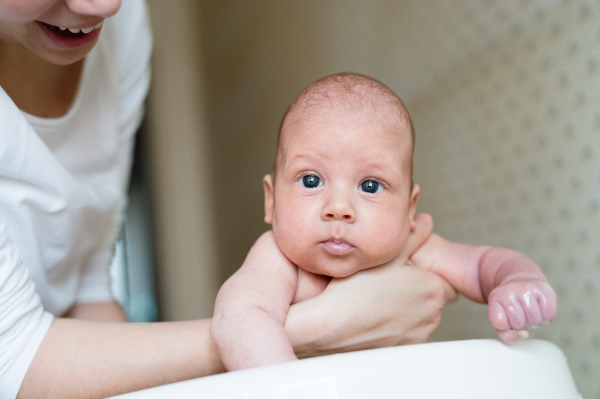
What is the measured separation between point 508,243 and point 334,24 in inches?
41.8

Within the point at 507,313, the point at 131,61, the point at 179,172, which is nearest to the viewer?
the point at 507,313

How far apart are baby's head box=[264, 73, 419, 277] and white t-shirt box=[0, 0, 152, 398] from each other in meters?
0.41

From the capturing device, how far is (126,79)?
46.1 inches

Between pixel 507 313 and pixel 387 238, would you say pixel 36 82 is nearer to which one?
pixel 387 238

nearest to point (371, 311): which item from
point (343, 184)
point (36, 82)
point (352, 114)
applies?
point (343, 184)

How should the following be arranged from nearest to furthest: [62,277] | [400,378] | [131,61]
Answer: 1. [400,378]
2. [62,277]
3. [131,61]

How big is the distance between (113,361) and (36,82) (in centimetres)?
56

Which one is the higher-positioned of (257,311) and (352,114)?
(352,114)

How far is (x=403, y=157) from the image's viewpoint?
0.75 metres

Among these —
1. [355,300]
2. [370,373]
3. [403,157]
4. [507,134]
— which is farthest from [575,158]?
[370,373]

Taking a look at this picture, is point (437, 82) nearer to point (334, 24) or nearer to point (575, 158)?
point (575, 158)

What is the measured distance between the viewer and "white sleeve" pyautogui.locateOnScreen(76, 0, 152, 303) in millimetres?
1107

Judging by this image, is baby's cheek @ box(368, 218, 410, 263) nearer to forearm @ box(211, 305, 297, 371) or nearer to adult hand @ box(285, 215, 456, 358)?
adult hand @ box(285, 215, 456, 358)

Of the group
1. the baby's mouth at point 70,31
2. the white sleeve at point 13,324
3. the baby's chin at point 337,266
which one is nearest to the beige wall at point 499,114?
the baby's chin at point 337,266
